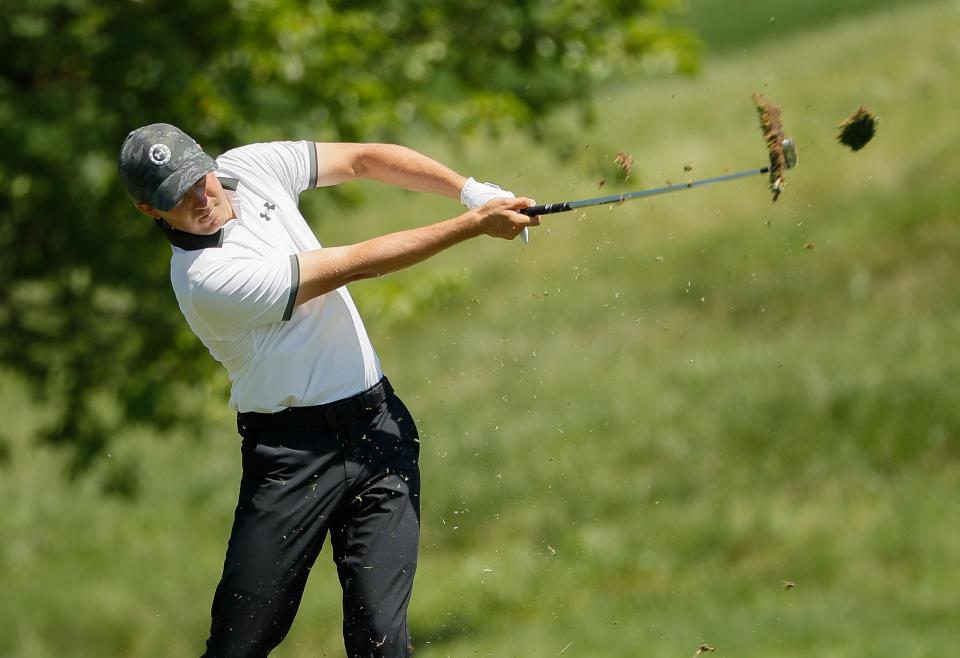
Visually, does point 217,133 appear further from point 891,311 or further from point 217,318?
point 891,311

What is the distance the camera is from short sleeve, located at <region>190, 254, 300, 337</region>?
4621mm

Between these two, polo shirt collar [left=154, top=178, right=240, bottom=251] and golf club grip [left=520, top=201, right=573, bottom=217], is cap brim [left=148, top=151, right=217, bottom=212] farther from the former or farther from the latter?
golf club grip [left=520, top=201, right=573, bottom=217]

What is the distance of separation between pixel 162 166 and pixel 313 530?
1303 millimetres

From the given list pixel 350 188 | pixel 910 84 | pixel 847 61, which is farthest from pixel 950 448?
pixel 847 61

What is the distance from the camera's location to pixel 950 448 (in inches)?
→ 534

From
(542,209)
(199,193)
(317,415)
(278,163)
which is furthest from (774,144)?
(199,193)

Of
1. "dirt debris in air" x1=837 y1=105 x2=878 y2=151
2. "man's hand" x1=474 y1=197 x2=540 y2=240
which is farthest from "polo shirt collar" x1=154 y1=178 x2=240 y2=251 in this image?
"dirt debris in air" x1=837 y1=105 x2=878 y2=151

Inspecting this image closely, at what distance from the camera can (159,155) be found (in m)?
4.61

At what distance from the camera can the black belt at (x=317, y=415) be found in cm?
490

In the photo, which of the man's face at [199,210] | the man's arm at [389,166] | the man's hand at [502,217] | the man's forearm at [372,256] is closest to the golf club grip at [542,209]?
the man's hand at [502,217]

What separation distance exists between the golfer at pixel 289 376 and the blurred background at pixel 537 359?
1523 mm

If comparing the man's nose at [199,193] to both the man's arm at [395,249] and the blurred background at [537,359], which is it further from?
the blurred background at [537,359]

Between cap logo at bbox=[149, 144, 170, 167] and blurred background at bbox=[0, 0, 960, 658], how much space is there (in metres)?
2.02

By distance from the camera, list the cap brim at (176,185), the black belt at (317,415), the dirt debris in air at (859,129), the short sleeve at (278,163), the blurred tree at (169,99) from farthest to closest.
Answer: the blurred tree at (169,99), the dirt debris in air at (859,129), the short sleeve at (278,163), the black belt at (317,415), the cap brim at (176,185)
